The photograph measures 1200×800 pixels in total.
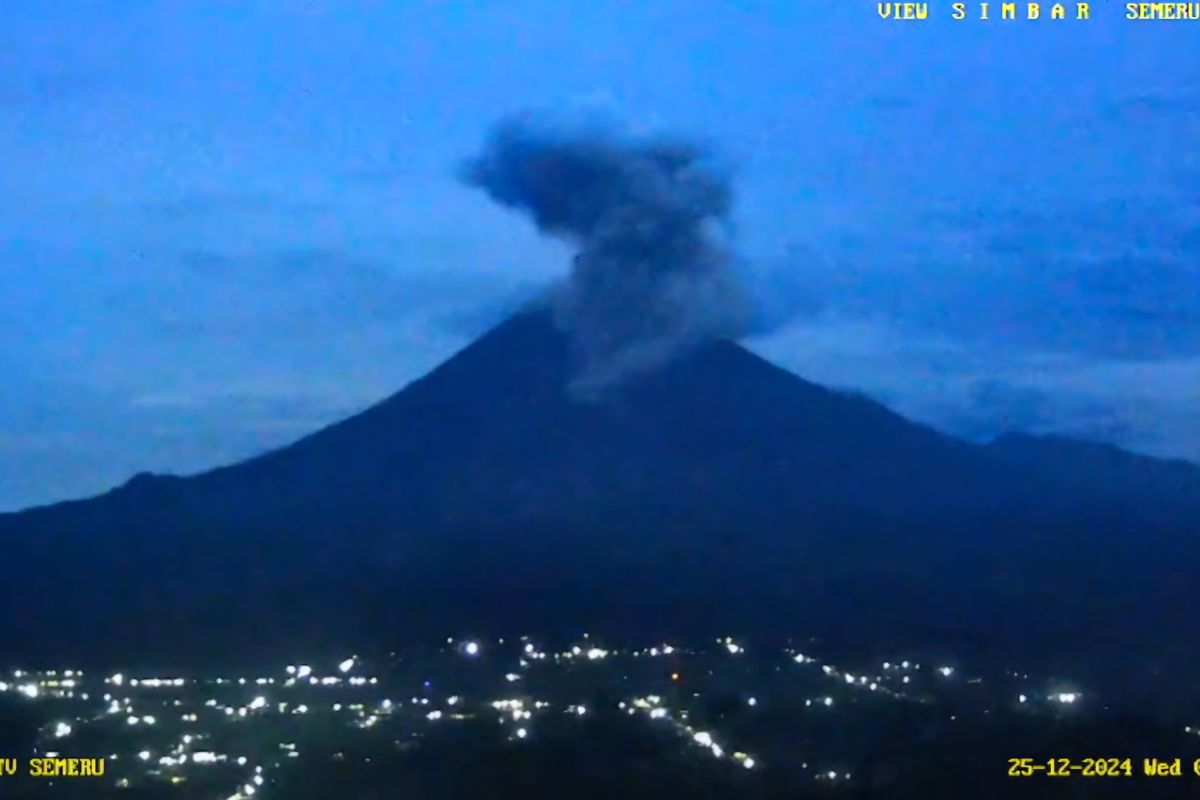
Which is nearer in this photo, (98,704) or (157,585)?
(98,704)

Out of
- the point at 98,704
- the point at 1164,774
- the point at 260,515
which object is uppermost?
the point at 260,515

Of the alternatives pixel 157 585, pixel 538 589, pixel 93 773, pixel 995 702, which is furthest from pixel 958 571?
pixel 93 773

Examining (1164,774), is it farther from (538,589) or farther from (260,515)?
(260,515)
